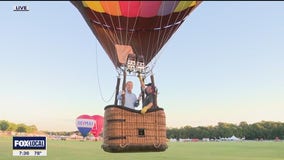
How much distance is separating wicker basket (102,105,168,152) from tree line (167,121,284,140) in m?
89.1

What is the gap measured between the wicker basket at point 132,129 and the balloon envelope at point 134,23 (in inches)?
52.5

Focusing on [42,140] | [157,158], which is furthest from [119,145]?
[157,158]

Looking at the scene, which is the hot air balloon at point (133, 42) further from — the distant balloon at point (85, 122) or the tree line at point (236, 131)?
the tree line at point (236, 131)

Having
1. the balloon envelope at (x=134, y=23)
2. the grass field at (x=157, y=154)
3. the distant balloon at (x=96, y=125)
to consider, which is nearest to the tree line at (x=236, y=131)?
the distant balloon at (x=96, y=125)

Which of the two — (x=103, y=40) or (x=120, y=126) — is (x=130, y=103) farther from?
(x=103, y=40)

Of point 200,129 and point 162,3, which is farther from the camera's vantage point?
point 200,129

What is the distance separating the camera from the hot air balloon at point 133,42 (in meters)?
8.23

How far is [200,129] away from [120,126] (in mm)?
96619

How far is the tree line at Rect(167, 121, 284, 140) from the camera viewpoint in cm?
9800

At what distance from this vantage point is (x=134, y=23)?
33.1 feet

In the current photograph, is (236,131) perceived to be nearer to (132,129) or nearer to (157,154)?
(157,154)

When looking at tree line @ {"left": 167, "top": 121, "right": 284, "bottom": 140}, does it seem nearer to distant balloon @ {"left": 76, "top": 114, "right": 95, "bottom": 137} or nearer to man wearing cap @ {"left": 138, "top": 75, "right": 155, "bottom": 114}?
distant balloon @ {"left": 76, "top": 114, "right": 95, "bottom": 137}

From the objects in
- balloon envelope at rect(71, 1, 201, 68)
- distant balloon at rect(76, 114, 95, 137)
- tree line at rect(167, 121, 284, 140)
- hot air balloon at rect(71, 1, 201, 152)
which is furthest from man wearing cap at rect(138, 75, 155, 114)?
tree line at rect(167, 121, 284, 140)

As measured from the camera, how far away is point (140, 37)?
10.3 m
